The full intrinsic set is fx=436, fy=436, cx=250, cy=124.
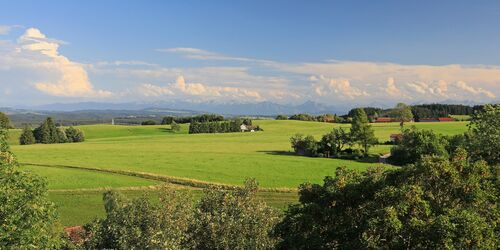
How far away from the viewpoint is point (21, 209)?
23359 mm

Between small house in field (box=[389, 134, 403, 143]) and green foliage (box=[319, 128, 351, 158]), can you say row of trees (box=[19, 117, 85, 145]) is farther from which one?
small house in field (box=[389, 134, 403, 143])

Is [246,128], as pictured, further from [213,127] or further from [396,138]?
[396,138]

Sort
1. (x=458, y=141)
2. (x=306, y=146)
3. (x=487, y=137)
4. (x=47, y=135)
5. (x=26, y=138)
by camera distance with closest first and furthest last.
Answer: (x=487, y=137) → (x=458, y=141) → (x=306, y=146) → (x=26, y=138) → (x=47, y=135)

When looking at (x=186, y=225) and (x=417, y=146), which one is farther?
(x=417, y=146)

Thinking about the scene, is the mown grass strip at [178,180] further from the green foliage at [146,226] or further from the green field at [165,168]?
the green foliage at [146,226]

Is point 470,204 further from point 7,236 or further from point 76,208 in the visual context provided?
point 76,208

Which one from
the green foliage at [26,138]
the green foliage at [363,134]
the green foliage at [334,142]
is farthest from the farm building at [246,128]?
the green foliage at [363,134]

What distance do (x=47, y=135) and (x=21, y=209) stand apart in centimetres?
14209

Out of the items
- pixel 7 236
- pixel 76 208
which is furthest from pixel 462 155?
pixel 76 208

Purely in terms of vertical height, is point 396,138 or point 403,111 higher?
point 403,111

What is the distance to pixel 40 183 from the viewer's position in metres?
26.4

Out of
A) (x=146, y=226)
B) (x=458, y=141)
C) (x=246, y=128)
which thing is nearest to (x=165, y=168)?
(x=458, y=141)

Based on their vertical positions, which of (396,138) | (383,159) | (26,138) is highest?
(396,138)

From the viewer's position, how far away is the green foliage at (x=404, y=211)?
54.6ft
